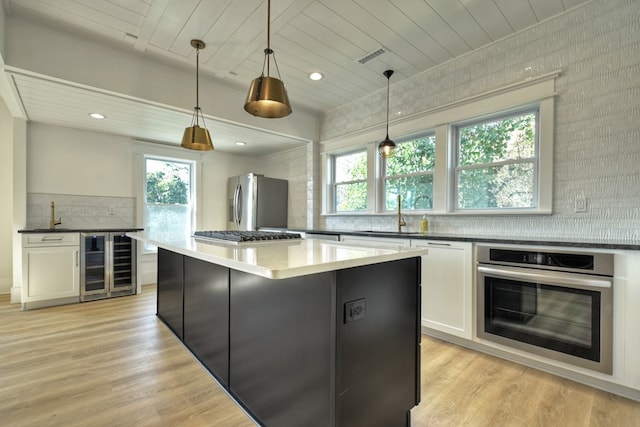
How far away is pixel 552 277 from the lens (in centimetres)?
198

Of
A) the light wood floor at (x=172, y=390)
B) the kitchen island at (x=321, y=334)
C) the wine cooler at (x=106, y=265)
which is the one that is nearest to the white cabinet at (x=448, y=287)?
the light wood floor at (x=172, y=390)

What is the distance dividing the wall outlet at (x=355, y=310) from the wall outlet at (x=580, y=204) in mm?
2087

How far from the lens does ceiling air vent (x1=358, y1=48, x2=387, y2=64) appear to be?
2842 millimetres

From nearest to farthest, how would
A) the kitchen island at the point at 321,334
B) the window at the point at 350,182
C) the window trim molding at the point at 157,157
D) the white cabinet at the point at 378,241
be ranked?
the kitchen island at the point at 321,334 < the white cabinet at the point at 378,241 < the window at the point at 350,182 < the window trim molding at the point at 157,157

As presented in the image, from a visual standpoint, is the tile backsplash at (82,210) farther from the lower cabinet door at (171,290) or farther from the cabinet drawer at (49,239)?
the lower cabinet door at (171,290)

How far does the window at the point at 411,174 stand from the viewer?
10.9ft

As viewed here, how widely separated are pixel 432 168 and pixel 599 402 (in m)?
2.27

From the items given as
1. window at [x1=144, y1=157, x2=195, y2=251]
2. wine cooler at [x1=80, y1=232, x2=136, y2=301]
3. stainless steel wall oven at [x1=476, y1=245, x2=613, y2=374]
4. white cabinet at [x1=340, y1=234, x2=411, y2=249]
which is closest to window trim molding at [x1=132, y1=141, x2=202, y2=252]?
window at [x1=144, y1=157, x2=195, y2=251]

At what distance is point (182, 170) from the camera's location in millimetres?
5164

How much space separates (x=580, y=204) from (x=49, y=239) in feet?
17.5

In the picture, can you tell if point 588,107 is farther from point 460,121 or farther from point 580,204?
point 460,121

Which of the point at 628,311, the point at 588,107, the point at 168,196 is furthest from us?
the point at 168,196

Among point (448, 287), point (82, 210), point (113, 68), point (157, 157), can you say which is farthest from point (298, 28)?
point (82, 210)

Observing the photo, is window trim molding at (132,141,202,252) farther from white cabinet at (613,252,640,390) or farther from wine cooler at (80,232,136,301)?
white cabinet at (613,252,640,390)
